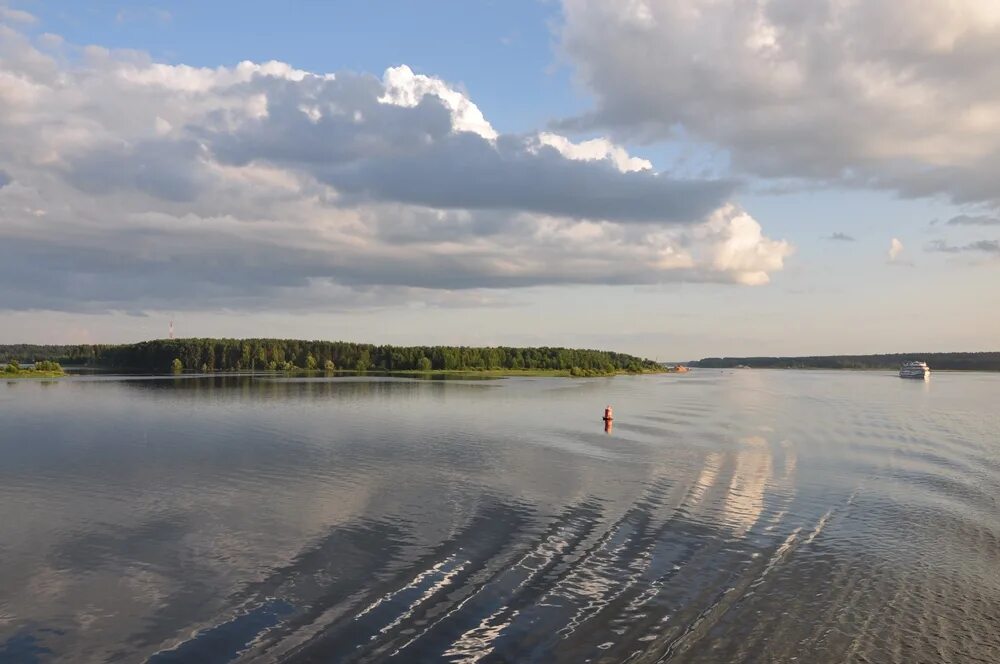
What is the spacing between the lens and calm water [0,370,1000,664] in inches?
551

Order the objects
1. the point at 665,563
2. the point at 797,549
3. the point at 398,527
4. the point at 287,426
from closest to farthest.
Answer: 1. the point at 665,563
2. the point at 797,549
3. the point at 398,527
4. the point at 287,426

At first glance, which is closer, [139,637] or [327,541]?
[139,637]

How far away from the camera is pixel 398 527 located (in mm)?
22703

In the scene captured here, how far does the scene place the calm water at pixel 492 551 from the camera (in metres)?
14.0

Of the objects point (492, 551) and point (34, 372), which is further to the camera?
point (34, 372)

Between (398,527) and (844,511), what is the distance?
16.8m

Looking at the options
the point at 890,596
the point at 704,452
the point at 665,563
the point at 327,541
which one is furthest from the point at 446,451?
the point at 890,596

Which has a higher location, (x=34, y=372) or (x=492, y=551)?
(x=34, y=372)

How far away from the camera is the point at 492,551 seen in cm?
2002

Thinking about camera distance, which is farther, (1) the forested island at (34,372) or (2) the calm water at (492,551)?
(1) the forested island at (34,372)

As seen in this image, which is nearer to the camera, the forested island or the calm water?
the calm water

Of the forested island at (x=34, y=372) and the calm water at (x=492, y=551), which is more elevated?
the forested island at (x=34, y=372)

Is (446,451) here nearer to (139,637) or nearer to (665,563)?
(665,563)

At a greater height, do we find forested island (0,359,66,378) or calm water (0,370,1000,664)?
forested island (0,359,66,378)
